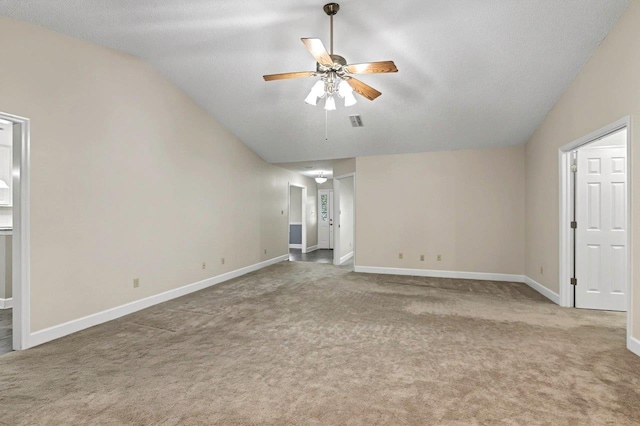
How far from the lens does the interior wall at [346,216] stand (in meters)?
8.28

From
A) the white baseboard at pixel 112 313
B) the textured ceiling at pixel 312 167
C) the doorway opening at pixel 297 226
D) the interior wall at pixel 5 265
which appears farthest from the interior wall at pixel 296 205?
the interior wall at pixel 5 265

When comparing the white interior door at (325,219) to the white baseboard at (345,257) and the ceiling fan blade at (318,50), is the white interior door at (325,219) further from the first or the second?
the ceiling fan blade at (318,50)

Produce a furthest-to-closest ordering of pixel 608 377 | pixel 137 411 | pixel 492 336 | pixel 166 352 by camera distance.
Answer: pixel 492 336 < pixel 166 352 < pixel 608 377 < pixel 137 411

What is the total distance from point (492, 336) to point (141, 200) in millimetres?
4352

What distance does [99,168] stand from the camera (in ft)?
12.0

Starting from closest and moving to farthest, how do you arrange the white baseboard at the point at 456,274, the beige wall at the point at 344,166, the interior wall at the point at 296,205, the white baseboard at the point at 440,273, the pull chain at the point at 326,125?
the pull chain at the point at 326,125, the white baseboard at the point at 456,274, the white baseboard at the point at 440,273, the beige wall at the point at 344,166, the interior wall at the point at 296,205

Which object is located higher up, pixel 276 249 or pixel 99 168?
pixel 99 168

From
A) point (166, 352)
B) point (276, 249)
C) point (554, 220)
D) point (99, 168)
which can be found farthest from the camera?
point (276, 249)

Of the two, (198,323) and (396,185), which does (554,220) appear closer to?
(396,185)

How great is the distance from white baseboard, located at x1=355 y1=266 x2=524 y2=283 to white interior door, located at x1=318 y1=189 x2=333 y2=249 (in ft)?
14.2

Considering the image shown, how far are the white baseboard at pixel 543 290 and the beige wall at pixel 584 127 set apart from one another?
82 mm

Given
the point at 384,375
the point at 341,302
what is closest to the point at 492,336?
the point at 384,375

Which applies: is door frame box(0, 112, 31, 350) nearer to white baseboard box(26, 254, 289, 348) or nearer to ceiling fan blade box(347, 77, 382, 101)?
white baseboard box(26, 254, 289, 348)

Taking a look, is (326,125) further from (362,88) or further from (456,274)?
(456,274)
